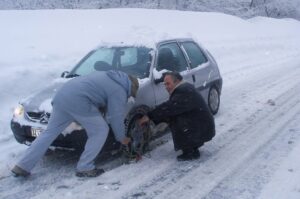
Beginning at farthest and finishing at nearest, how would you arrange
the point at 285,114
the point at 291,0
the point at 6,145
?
the point at 291,0
the point at 285,114
the point at 6,145

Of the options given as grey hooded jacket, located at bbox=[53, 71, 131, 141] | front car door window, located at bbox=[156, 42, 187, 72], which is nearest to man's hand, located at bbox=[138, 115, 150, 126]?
grey hooded jacket, located at bbox=[53, 71, 131, 141]

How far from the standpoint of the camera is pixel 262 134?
7582 millimetres

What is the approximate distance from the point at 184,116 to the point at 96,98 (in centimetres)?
133

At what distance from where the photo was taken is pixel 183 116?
20.6 ft

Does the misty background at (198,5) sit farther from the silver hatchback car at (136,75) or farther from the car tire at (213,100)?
the silver hatchback car at (136,75)

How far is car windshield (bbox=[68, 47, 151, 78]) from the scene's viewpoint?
7.03 m

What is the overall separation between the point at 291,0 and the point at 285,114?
55460mm

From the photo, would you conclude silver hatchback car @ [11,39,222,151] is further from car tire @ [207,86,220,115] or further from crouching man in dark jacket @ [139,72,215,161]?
crouching man in dark jacket @ [139,72,215,161]

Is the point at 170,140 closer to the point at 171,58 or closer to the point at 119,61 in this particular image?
the point at 171,58

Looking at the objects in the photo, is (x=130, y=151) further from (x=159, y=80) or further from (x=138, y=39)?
(x=138, y=39)

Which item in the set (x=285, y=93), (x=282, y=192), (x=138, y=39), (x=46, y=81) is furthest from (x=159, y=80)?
(x=285, y=93)

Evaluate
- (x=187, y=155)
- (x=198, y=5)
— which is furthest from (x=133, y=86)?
(x=198, y=5)

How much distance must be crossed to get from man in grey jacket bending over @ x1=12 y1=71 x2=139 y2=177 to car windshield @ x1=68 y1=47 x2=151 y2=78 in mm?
1341

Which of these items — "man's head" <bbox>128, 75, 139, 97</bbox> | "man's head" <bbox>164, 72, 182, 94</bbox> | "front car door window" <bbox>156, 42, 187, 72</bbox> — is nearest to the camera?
"man's head" <bbox>128, 75, 139, 97</bbox>
